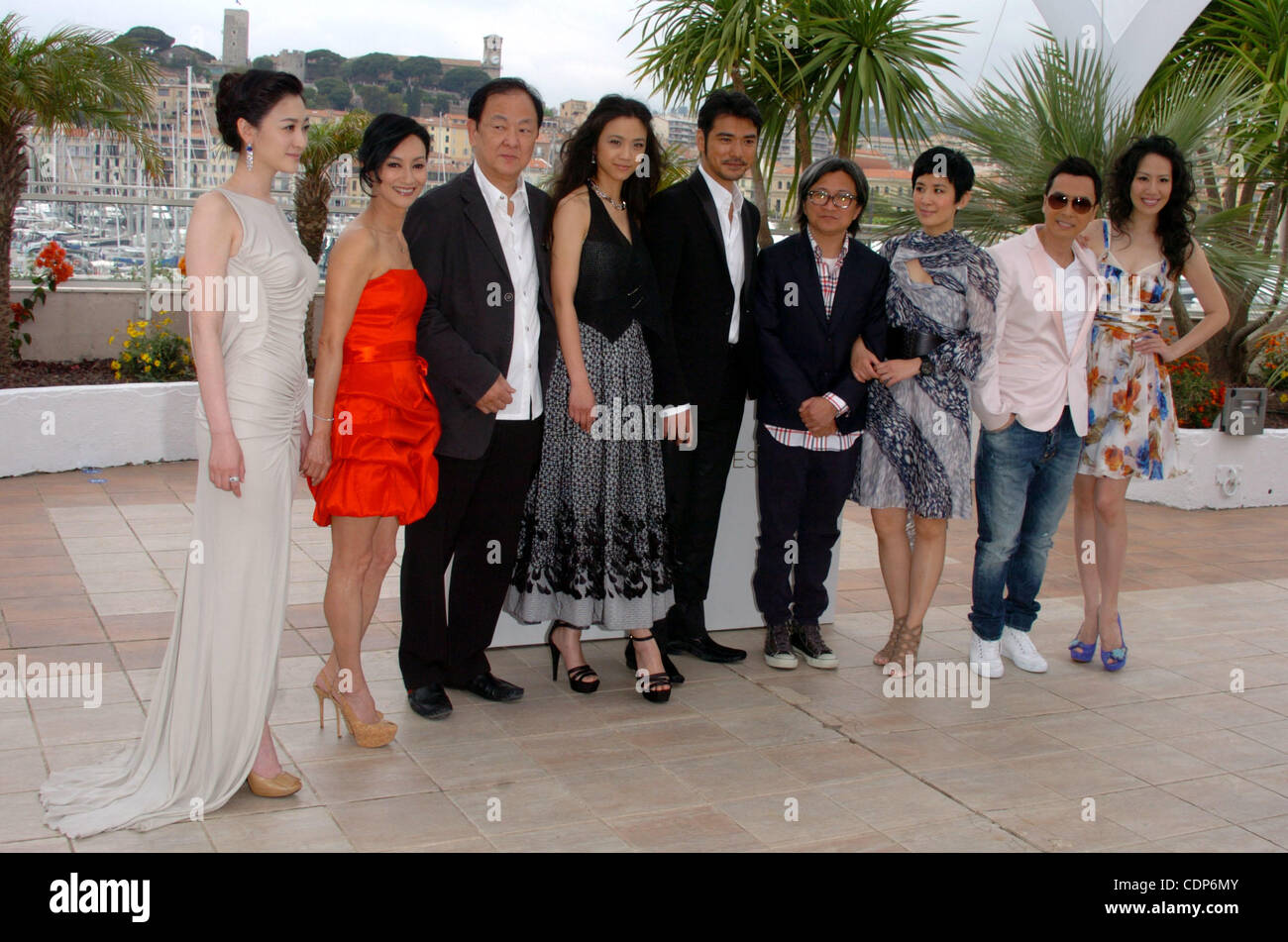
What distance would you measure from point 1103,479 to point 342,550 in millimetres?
2839

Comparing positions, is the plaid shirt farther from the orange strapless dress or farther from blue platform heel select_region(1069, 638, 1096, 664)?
the orange strapless dress

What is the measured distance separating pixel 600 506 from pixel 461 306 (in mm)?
821

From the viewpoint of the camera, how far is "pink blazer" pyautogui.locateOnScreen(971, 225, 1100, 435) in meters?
4.50

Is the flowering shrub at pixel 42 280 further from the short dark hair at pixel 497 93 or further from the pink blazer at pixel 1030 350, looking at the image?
the pink blazer at pixel 1030 350

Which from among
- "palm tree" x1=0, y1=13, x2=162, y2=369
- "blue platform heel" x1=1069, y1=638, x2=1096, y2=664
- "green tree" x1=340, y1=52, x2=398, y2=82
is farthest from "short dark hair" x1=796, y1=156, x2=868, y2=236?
"green tree" x1=340, y1=52, x2=398, y2=82

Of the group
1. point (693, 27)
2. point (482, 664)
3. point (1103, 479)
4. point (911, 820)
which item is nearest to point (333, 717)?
point (482, 664)

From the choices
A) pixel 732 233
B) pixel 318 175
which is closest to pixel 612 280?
pixel 732 233

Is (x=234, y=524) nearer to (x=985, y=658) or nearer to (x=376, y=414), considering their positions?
(x=376, y=414)

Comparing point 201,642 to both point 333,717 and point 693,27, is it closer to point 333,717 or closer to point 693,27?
point 333,717

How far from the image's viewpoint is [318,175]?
10266 millimetres

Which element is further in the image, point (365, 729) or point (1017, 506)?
point (1017, 506)

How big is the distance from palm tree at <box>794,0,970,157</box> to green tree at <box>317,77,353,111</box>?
14.3 feet

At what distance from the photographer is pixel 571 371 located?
4.04 m

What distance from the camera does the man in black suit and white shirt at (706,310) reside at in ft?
14.3
